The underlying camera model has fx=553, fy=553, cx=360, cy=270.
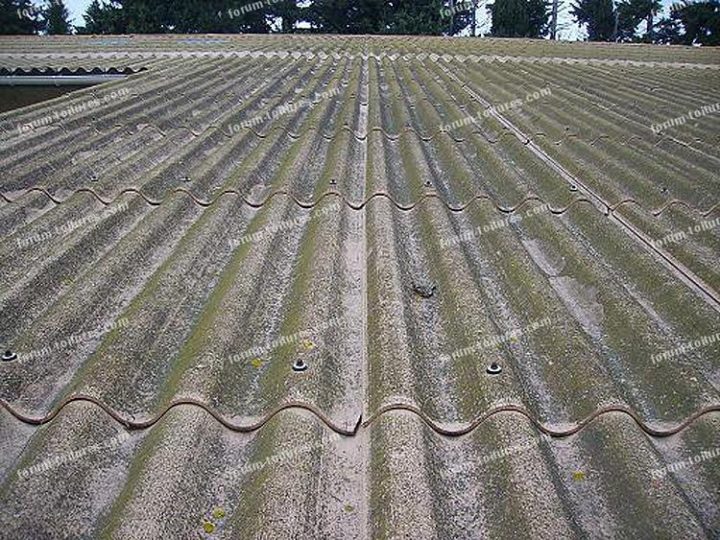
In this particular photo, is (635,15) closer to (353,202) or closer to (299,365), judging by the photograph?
(353,202)

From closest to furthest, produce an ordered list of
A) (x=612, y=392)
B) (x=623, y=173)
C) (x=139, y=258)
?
(x=612, y=392) → (x=139, y=258) → (x=623, y=173)

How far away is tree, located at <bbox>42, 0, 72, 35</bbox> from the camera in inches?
1174

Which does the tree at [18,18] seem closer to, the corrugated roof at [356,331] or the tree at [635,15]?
Result: the corrugated roof at [356,331]

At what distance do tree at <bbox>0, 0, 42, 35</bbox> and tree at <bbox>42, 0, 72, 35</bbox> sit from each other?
60cm

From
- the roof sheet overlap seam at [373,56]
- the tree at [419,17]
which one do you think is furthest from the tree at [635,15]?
the roof sheet overlap seam at [373,56]

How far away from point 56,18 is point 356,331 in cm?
3599

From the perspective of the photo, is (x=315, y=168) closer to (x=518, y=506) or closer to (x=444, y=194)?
(x=444, y=194)

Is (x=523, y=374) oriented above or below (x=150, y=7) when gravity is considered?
below

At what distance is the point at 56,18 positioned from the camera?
3044cm

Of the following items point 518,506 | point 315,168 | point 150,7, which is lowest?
point 518,506

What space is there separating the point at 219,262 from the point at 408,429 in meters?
1.16

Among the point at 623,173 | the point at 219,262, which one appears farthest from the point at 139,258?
the point at 623,173

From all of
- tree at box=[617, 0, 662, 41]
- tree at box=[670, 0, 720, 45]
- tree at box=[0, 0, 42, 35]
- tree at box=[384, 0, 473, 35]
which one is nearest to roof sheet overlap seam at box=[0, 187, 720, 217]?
tree at box=[384, 0, 473, 35]

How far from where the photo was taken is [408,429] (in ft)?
4.44
